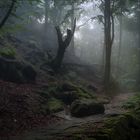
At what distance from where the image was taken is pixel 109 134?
26.8ft

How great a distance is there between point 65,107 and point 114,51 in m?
38.5

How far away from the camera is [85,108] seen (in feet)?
39.1

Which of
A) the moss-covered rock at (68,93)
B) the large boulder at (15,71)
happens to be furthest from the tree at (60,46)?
the moss-covered rock at (68,93)

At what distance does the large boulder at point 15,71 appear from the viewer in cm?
1488

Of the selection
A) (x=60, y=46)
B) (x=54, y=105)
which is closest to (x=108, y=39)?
(x=60, y=46)

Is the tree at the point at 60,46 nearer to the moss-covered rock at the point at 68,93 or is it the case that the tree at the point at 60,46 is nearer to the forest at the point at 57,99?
the forest at the point at 57,99

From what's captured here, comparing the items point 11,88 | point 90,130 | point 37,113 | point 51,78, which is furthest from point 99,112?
point 51,78

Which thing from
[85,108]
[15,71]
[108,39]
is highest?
[108,39]

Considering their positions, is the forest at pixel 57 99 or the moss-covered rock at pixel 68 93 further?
the moss-covered rock at pixel 68 93

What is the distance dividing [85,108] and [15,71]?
18.1 ft

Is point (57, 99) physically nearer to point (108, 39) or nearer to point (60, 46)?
point (60, 46)

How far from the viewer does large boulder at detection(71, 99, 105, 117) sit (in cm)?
1178

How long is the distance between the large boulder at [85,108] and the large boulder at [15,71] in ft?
14.7

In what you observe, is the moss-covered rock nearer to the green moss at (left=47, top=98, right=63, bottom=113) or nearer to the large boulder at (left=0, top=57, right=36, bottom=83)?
the green moss at (left=47, top=98, right=63, bottom=113)
